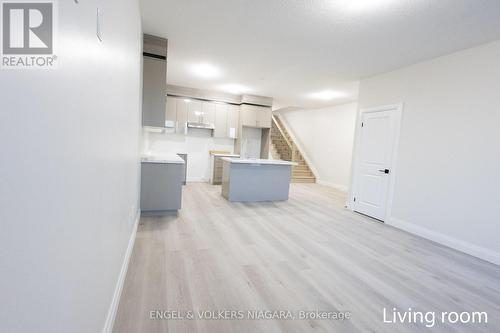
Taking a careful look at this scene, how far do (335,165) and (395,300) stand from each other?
19.8ft

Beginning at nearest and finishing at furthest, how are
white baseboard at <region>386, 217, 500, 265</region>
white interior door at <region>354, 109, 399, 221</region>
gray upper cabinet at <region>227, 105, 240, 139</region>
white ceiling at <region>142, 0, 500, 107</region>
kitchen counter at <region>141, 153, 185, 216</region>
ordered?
white ceiling at <region>142, 0, 500, 107</region> < white baseboard at <region>386, 217, 500, 265</region> < kitchen counter at <region>141, 153, 185, 216</region> < white interior door at <region>354, 109, 399, 221</region> < gray upper cabinet at <region>227, 105, 240, 139</region>

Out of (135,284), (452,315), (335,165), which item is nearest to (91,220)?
(135,284)

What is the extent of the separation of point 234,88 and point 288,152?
13.4ft

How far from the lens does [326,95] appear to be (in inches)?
258

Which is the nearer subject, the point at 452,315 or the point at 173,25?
the point at 452,315

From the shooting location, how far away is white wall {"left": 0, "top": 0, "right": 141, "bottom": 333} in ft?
1.57

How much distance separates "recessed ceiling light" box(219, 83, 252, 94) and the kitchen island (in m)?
2.17

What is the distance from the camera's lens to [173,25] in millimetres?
3174

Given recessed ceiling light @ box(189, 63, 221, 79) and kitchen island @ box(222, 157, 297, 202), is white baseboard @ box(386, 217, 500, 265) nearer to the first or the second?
kitchen island @ box(222, 157, 297, 202)

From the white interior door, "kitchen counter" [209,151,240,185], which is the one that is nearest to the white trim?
"kitchen counter" [209,151,240,185]

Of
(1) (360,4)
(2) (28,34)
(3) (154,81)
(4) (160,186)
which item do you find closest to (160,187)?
(4) (160,186)

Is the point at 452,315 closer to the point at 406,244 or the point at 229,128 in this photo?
the point at 406,244

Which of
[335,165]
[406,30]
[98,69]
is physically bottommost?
[335,165]

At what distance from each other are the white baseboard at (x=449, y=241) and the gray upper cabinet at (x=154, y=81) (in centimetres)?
425
